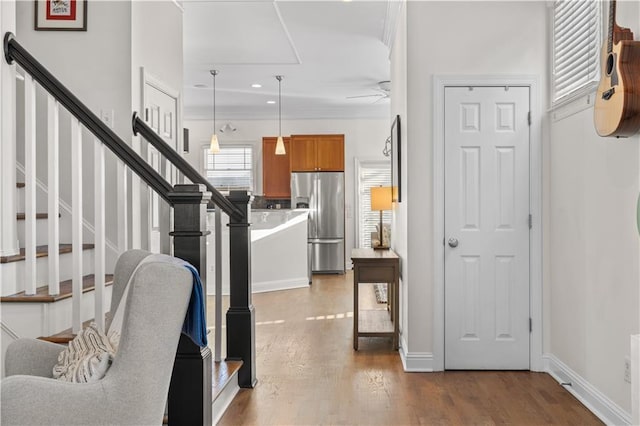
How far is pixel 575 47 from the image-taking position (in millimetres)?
3674

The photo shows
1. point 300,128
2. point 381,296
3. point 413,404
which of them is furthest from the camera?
point 300,128

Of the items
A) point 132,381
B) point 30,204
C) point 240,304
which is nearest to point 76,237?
point 30,204

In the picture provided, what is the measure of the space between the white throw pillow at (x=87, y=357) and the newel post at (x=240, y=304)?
4.59ft

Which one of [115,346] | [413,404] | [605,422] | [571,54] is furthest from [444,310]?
[115,346]

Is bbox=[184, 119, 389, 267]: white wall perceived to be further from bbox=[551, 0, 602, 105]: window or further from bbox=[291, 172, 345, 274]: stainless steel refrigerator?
bbox=[551, 0, 602, 105]: window

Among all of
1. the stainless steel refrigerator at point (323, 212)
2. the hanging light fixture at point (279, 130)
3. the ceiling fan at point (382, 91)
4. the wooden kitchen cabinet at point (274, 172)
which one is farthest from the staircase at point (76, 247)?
the wooden kitchen cabinet at point (274, 172)

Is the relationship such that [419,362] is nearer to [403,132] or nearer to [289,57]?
[403,132]

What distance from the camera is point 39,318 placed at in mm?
2682

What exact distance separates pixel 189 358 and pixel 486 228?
8.34 feet

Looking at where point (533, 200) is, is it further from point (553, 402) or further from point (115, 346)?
point (115, 346)

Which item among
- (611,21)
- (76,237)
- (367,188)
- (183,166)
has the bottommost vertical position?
(76,237)

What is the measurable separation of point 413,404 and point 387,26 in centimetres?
366

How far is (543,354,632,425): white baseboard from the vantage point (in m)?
3.00

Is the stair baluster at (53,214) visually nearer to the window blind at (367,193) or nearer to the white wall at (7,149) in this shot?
the white wall at (7,149)
